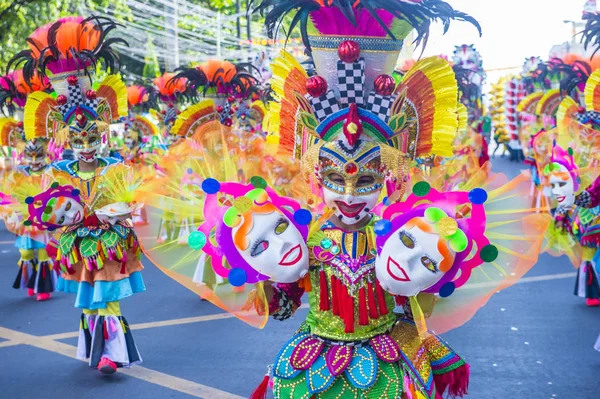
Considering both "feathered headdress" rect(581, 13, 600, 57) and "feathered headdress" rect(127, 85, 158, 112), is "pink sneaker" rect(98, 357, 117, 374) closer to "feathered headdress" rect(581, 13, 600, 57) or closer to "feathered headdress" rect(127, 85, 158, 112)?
"feathered headdress" rect(581, 13, 600, 57)

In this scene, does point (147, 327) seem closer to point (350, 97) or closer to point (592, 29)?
point (592, 29)

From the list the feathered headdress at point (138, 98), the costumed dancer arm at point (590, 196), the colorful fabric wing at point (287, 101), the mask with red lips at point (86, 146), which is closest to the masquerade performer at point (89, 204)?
the mask with red lips at point (86, 146)

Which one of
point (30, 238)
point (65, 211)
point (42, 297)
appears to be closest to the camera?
point (65, 211)

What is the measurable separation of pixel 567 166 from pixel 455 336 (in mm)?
1775

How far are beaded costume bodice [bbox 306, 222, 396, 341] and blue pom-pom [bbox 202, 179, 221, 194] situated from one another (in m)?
0.51

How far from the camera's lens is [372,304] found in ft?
10.8

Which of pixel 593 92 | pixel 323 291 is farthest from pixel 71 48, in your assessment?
pixel 593 92

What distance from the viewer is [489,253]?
2.97m

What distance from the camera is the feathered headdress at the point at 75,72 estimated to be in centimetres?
607

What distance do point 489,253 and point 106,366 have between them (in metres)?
3.83

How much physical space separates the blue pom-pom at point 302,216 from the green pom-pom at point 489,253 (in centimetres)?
72

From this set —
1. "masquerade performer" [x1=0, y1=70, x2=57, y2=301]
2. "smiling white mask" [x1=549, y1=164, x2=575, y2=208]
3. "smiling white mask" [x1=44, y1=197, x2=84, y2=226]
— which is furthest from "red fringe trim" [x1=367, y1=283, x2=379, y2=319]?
"masquerade performer" [x1=0, y1=70, x2=57, y2=301]

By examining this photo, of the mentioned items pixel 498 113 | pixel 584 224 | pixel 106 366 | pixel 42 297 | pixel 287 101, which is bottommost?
pixel 42 297

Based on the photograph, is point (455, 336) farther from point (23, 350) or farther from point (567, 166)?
point (23, 350)
